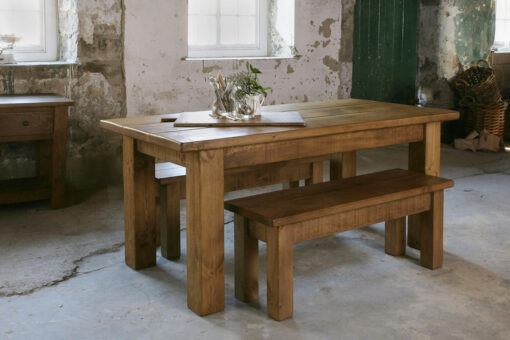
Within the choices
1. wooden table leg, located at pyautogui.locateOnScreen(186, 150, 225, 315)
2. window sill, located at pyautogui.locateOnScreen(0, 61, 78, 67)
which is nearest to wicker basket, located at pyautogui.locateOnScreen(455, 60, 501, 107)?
window sill, located at pyautogui.locateOnScreen(0, 61, 78, 67)

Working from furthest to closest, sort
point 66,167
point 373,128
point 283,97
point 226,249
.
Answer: point 283,97 → point 66,167 → point 226,249 → point 373,128

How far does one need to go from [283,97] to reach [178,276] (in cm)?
324

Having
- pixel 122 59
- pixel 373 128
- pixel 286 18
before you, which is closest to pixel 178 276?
pixel 373 128

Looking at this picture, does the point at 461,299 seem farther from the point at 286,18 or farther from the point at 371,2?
the point at 371,2

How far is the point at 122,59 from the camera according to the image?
5.32m

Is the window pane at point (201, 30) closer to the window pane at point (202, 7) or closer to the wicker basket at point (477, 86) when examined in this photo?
the window pane at point (202, 7)

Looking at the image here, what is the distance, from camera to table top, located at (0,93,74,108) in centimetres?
440

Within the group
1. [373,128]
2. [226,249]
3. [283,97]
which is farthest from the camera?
[283,97]

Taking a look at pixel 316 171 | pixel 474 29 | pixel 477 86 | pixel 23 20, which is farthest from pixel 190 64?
pixel 474 29

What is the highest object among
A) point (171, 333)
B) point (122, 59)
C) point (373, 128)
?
point (122, 59)

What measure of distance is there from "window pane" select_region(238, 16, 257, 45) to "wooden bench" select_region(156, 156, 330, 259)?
2.59 m

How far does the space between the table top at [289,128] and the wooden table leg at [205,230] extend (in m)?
0.09

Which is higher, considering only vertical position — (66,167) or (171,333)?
(66,167)

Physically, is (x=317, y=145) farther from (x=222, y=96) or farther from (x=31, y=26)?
(x=31, y=26)
